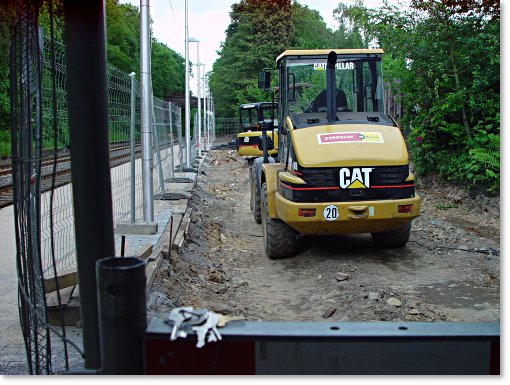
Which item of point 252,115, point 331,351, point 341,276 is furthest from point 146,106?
point 252,115

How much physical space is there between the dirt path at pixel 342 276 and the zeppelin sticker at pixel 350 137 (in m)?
1.66

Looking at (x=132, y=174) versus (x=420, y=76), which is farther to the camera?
(x=420, y=76)

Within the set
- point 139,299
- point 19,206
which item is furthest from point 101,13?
point 19,206

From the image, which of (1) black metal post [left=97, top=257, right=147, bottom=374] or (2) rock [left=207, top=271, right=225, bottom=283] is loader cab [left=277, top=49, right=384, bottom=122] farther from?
(1) black metal post [left=97, top=257, right=147, bottom=374]

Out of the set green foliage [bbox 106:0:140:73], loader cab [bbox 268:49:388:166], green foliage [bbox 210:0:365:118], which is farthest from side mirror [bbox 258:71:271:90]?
green foliage [bbox 106:0:140:73]

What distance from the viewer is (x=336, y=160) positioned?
25.7ft

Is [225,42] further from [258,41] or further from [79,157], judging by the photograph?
[79,157]

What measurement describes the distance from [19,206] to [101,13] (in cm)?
148

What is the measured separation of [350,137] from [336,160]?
466 millimetres

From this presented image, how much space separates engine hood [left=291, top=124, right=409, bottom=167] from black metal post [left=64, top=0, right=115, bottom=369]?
594cm

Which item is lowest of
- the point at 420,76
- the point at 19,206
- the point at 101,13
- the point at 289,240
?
the point at 289,240

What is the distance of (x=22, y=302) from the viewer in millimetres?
3223

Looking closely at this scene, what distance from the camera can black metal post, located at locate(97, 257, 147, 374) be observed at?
6.08 feet

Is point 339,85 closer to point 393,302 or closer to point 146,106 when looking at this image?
point 146,106
